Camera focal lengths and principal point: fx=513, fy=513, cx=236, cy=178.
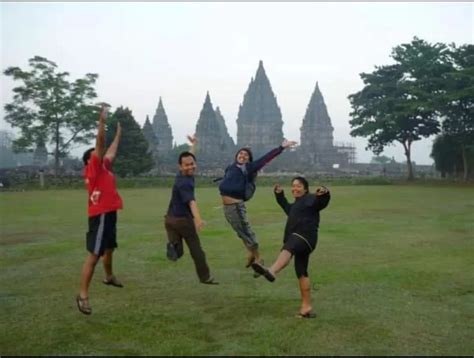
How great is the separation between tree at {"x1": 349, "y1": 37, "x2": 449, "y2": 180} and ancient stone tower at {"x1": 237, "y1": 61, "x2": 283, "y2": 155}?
2127 inches

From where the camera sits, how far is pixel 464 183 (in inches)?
1405

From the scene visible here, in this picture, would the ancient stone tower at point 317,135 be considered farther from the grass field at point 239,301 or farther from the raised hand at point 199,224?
the raised hand at point 199,224

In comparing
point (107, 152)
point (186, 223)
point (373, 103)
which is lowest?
point (186, 223)

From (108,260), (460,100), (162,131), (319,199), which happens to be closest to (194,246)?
(108,260)

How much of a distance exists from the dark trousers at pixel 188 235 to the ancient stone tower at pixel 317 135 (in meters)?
85.4

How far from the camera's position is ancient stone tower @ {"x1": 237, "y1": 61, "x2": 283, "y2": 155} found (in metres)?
97.6

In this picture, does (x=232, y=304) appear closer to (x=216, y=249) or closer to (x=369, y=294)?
(x=369, y=294)

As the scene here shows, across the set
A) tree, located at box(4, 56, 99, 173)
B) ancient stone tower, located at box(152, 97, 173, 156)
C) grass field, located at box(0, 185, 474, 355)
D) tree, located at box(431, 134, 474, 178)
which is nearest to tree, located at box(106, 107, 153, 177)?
tree, located at box(4, 56, 99, 173)

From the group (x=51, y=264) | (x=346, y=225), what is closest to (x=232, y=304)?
(x=51, y=264)

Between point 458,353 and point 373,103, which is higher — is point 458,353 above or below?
below

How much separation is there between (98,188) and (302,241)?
2.02 m

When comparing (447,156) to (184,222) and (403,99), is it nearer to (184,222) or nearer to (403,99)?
(403,99)

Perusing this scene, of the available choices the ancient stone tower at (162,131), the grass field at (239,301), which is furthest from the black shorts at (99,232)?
the ancient stone tower at (162,131)

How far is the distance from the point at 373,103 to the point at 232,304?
127 ft
